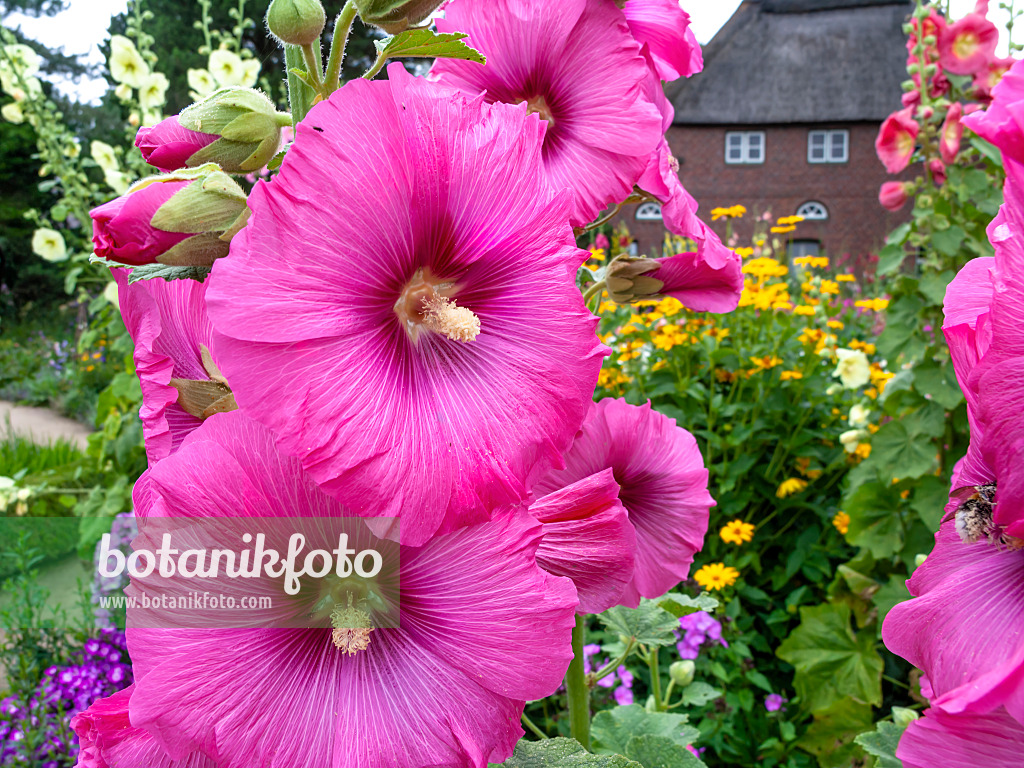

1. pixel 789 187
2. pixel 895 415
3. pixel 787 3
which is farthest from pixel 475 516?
pixel 787 3

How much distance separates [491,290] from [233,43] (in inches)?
150

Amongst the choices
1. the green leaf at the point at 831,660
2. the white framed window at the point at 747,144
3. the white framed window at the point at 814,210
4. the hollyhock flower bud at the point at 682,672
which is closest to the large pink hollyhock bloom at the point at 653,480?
the hollyhock flower bud at the point at 682,672

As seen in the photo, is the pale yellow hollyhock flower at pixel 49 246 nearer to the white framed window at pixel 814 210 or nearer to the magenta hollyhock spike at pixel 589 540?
the magenta hollyhock spike at pixel 589 540

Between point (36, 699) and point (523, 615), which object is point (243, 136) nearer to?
point (523, 615)

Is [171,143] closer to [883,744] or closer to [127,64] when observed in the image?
[883,744]

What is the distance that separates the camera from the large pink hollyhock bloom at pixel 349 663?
0.47 m

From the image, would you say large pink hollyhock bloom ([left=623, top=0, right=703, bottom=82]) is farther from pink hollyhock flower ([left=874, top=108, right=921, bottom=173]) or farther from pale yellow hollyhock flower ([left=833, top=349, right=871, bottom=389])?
pale yellow hollyhock flower ([left=833, top=349, right=871, bottom=389])

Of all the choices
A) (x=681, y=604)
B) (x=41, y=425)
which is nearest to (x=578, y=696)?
(x=681, y=604)

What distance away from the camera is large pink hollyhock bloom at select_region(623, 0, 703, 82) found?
771mm

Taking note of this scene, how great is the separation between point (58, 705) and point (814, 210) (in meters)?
21.0

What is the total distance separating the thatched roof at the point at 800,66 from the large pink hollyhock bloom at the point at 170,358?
2031cm

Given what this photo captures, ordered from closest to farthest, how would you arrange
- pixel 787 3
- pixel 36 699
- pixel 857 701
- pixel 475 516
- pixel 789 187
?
pixel 475 516
pixel 857 701
pixel 36 699
pixel 789 187
pixel 787 3

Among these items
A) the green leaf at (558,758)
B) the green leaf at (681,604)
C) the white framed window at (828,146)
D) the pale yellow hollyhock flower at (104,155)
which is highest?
the white framed window at (828,146)

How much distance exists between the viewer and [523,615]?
1.62 ft
